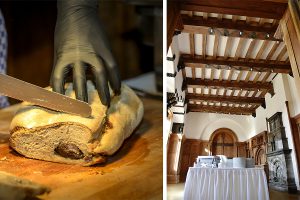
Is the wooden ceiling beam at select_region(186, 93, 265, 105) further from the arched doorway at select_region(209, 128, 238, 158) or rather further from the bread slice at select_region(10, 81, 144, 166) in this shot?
the bread slice at select_region(10, 81, 144, 166)

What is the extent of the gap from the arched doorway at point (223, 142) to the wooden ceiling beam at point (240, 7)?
46 centimetres

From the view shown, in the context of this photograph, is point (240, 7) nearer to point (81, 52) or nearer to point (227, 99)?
point (227, 99)

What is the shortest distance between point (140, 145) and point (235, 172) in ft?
1.33

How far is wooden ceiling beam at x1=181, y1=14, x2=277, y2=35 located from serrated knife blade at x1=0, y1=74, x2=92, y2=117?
503 mm

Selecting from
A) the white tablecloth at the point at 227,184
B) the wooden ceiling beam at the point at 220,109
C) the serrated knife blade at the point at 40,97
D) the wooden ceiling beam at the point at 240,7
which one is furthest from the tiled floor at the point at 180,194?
the wooden ceiling beam at the point at 240,7

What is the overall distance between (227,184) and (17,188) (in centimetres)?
67

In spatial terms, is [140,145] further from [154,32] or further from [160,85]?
[154,32]

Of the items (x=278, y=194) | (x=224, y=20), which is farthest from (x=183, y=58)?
(x=278, y=194)

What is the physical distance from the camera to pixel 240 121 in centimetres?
115

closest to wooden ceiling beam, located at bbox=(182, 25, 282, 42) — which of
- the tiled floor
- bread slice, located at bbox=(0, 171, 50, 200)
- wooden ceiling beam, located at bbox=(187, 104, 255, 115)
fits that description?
wooden ceiling beam, located at bbox=(187, 104, 255, 115)

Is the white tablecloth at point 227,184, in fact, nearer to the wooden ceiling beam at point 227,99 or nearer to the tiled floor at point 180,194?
the tiled floor at point 180,194

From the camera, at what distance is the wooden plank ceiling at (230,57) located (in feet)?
3.84

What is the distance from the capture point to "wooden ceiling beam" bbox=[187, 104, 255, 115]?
1.15 meters

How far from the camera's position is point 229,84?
1213 mm
